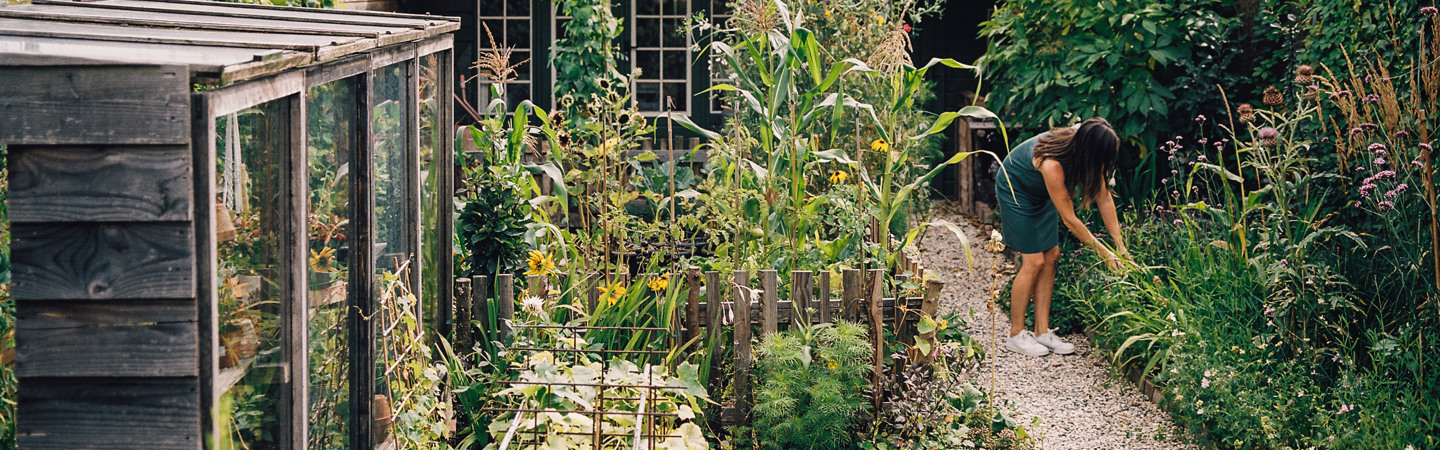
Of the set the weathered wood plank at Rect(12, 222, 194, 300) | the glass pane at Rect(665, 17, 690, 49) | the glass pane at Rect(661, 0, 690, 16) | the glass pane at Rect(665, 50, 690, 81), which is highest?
the glass pane at Rect(661, 0, 690, 16)

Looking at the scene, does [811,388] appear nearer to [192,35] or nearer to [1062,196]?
[1062,196]

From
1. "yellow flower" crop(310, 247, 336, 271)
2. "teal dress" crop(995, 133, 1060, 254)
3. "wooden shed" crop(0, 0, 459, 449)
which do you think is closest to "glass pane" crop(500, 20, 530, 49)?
"teal dress" crop(995, 133, 1060, 254)

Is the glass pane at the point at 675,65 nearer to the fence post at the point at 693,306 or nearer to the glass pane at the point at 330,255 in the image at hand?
the fence post at the point at 693,306

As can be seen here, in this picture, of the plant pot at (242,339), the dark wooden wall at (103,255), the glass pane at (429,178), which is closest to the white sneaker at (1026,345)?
the glass pane at (429,178)

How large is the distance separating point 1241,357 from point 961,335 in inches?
40.6

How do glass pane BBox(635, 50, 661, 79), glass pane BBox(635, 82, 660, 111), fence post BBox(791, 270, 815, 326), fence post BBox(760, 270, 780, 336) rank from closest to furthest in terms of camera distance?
fence post BBox(760, 270, 780, 336)
fence post BBox(791, 270, 815, 326)
glass pane BBox(635, 50, 661, 79)
glass pane BBox(635, 82, 660, 111)

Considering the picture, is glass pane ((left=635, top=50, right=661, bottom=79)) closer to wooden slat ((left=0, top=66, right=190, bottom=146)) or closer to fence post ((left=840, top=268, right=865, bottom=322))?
fence post ((left=840, top=268, right=865, bottom=322))

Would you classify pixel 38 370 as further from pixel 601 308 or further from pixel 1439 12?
pixel 1439 12

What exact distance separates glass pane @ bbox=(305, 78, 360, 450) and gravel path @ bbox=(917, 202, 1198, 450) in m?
2.35

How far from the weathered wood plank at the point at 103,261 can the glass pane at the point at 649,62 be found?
921 centimetres

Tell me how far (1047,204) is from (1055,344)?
723 mm

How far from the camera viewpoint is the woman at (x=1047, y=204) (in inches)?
218

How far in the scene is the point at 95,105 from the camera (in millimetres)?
1834

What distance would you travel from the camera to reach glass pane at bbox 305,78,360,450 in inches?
105
